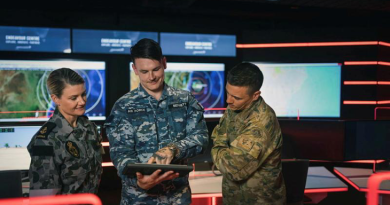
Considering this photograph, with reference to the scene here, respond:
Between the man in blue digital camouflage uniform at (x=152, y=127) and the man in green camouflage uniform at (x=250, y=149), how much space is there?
0.55ft

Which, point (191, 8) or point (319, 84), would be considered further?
point (191, 8)

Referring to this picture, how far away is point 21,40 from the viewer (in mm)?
5172

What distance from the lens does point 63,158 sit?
165cm

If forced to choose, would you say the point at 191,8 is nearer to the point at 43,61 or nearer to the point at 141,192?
the point at 43,61

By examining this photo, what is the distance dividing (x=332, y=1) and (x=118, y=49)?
3.45 metres

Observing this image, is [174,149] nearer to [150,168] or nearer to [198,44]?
[150,168]

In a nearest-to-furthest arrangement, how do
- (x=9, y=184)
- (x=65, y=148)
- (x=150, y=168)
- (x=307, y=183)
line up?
(x=150, y=168) < (x=65, y=148) < (x=9, y=184) < (x=307, y=183)

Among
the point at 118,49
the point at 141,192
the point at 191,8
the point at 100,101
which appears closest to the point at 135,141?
the point at 141,192

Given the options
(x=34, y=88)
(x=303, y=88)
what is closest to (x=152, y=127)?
(x=303, y=88)

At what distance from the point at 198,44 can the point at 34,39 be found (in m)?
2.46

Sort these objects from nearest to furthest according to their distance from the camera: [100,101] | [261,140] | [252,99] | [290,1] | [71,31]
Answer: [261,140] < [252,99] < [100,101] < [71,31] < [290,1]

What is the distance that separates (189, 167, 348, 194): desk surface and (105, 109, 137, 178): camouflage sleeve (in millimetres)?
1067

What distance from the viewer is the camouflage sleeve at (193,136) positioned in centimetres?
168

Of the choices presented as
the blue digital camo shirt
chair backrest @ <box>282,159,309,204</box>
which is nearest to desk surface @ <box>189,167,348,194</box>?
chair backrest @ <box>282,159,309,204</box>
